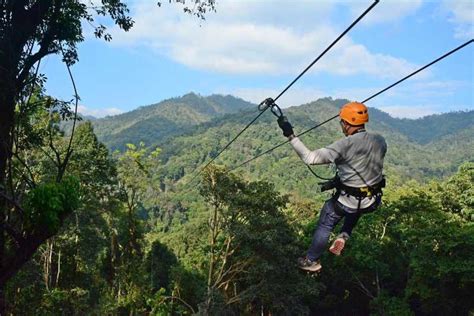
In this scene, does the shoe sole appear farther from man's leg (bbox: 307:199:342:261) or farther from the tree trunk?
the tree trunk

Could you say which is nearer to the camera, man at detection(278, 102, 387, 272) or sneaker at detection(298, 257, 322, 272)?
man at detection(278, 102, 387, 272)

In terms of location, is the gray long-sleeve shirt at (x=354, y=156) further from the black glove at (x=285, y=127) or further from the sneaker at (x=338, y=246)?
the sneaker at (x=338, y=246)

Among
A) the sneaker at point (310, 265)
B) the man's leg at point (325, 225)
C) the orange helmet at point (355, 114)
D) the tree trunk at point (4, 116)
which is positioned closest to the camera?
the orange helmet at point (355, 114)

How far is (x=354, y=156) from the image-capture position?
4.81m

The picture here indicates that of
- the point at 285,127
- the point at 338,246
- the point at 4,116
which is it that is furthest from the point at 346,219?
the point at 4,116

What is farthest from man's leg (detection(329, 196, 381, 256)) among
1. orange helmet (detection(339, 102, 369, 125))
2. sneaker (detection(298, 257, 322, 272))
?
orange helmet (detection(339, 102, 369, 125))

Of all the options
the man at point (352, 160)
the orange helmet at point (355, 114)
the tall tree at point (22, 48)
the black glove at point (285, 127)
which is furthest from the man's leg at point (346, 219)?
the tall tree at point (22, 48)

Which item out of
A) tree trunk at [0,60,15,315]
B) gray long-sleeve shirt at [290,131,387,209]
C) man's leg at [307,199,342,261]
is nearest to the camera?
gray long-sleeve shirt at [290,131,387,209]

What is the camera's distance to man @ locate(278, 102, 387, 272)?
475 centimetres

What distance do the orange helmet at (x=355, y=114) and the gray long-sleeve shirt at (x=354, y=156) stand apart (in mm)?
153

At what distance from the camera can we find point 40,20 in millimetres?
7957

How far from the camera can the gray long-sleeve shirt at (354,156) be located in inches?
185

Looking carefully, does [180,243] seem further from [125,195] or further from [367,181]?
[367,181]

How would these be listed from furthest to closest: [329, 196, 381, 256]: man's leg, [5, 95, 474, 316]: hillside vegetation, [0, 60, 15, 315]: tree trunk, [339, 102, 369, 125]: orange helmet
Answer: [5, 95, 474, 316]: hillside vegetation → [0, 60, 15, 315]: tree trunk → [329, 196, 381, 256]: man's leg → [339, 102, 369, 125]: orange helmet
